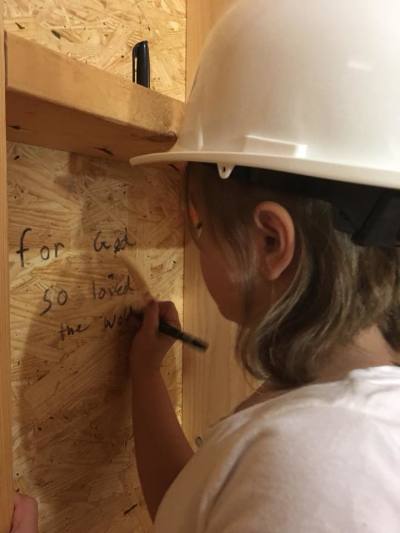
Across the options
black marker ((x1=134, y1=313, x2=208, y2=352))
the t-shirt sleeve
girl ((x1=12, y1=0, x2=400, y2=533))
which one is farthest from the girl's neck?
black marker ((x1=134, y1=313, x2=208, y2=352))

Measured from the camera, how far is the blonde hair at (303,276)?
55 cm

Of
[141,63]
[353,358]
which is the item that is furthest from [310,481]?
[141,63]

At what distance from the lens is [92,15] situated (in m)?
0.69

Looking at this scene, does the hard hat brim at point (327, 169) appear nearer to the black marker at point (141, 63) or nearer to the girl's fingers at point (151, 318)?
the black marker at point (141, 63)

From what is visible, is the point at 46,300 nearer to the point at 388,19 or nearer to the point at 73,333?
the point at 73,333

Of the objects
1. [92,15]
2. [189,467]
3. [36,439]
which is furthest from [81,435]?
[92,15]

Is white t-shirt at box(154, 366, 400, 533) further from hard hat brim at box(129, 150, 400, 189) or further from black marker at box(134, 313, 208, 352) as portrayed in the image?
black marker at box(134, 313, 208, 352)

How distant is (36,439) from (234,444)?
31 centimetres

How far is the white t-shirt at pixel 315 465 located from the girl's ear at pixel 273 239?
5.3 inches

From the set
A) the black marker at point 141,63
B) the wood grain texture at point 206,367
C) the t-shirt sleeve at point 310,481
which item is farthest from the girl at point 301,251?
the wood grain texture at point 206,367

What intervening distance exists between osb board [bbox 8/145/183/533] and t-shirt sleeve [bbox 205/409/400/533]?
312 millimetres

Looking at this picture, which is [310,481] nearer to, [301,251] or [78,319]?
[301,251]

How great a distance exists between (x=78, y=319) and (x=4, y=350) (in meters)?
0.30

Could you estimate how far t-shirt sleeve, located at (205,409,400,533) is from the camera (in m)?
0.43
